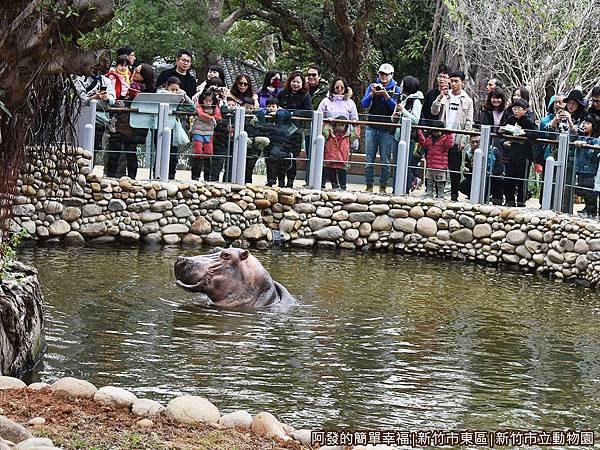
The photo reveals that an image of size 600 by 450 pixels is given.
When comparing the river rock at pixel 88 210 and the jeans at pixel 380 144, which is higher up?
the jeans at pixel 380 144

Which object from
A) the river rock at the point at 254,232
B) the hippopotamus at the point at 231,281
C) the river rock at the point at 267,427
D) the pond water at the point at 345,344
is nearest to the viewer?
the river rock at the point at 267,427

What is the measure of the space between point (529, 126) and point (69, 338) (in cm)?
820

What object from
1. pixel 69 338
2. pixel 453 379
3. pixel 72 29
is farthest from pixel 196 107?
pixel 72 29

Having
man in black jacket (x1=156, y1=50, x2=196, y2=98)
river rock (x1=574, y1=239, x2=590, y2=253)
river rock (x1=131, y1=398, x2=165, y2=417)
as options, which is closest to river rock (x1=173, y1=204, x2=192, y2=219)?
man in black jacket (x1=156, y1=50, x2=196, y2=98)

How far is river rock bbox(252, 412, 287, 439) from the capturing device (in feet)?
23.8

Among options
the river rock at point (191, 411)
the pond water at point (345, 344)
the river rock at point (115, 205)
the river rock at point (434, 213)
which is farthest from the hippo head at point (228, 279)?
the river rock at point (191, 411)

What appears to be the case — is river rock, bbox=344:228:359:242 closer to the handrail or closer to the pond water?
the handrail

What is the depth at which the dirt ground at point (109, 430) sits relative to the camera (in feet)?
22.5

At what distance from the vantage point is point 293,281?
1477 cm

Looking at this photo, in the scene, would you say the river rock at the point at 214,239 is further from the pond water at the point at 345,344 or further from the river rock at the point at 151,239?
the pond water at the point at 345,344

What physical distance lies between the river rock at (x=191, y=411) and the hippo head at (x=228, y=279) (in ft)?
17.6

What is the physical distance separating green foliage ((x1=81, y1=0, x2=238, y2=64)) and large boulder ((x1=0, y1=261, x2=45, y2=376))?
49.7 feet

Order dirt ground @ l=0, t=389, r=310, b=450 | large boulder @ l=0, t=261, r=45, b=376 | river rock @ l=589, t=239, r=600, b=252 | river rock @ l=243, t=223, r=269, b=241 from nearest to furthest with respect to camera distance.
Answer: dirt ground @ l=0, t=389, r=310, b=450 → large boulder @ l=0, t=261, r=45, b=376 → river rock @ l=589, t=239, r=600, b=252 → river rock @ l=243, t=223, r=269, b=241

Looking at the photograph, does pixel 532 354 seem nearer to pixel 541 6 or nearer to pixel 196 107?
pixel 196 107
